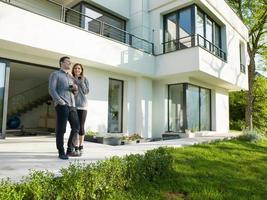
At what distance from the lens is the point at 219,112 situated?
52.8ft

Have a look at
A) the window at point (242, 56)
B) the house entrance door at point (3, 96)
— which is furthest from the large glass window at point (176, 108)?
the house entrance door at point (3, 96)

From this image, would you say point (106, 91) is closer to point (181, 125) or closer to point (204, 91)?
point (181, 125)

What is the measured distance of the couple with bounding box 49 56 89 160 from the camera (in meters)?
4.81

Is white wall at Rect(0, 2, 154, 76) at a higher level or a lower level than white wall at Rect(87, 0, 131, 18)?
lower

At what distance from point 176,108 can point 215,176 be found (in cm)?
822

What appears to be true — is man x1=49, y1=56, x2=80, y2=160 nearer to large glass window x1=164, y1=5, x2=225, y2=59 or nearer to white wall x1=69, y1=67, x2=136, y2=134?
white wall x1=69, y1=67, x2=136, y2=134

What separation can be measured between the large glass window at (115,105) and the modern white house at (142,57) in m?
0.05

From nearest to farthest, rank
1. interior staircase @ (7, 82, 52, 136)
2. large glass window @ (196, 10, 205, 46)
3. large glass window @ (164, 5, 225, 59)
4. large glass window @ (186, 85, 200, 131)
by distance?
large glass window @ (164, 5, 225, 59) → large glass window @ (196, 10, 205, 46) → large glass window @ (186, 85, 200, 131) → interior staircase @ (7, 82, 52, 136)

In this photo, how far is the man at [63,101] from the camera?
4801 millimetres

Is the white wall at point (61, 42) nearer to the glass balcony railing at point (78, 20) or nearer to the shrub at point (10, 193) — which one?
the glass balcony railing at point (78, 20)

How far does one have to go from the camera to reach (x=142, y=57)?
12.2m

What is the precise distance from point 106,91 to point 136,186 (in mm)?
7831

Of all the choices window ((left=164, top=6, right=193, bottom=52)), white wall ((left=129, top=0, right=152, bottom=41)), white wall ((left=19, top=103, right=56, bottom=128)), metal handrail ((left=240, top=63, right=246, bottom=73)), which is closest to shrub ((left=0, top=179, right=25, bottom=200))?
window ((left=164, top=6, right=193, bottom=52))

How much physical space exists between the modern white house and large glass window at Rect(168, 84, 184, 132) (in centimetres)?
5
